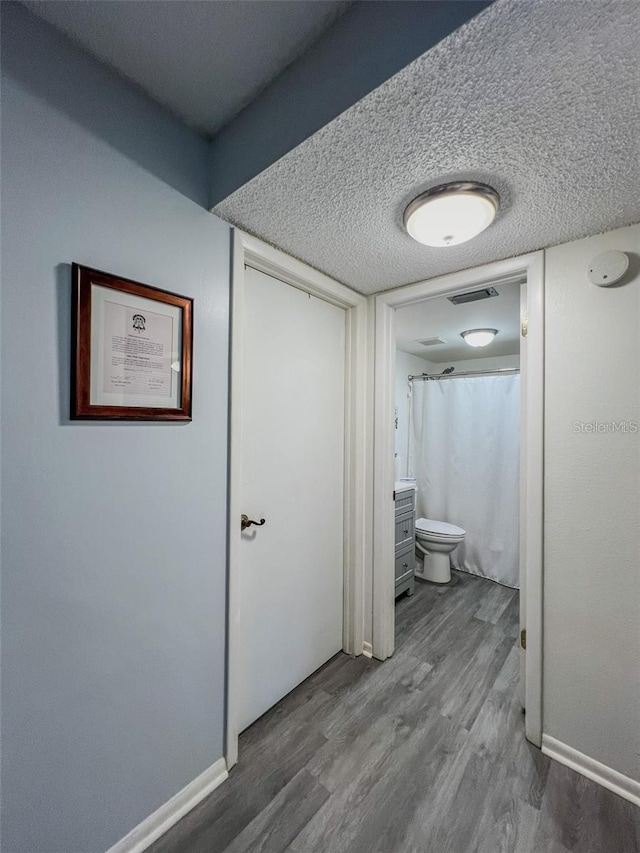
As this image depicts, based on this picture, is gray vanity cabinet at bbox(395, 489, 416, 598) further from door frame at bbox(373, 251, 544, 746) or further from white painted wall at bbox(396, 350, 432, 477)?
white painted wall at bbox(396, 350, 432, 477)

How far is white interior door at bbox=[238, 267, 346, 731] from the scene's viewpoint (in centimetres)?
161

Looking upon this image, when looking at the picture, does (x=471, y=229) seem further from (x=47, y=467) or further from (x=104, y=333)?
(x=47, y=467)

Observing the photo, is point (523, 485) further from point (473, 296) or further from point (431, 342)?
point (431, 342)

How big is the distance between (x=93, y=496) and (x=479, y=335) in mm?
3095

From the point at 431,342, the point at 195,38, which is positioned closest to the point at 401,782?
the point at 195,38

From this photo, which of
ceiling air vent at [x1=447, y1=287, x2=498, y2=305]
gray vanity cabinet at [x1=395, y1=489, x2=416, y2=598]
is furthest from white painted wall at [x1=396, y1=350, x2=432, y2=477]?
ceiling air vent at [x1=447, y1=287, x2=498, y2=305]

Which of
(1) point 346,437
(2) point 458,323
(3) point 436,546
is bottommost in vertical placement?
(3) point 436,546

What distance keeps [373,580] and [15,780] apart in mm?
1645

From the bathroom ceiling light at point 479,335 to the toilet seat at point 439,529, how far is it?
1.68m

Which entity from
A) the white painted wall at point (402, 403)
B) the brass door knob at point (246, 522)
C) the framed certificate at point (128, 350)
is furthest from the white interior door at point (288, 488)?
the white painted wall at point (402, 403)

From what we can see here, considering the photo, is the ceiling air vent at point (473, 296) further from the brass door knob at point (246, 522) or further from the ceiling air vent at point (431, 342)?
the brass door knob at point (246, 522)

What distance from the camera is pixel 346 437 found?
85.7 inches

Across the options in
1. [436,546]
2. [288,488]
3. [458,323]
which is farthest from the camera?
[436,546]

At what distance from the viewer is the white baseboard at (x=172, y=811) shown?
3.62ft
